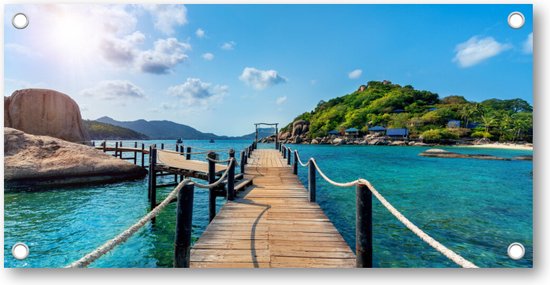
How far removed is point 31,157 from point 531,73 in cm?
1631

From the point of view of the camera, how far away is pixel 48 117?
17078mm

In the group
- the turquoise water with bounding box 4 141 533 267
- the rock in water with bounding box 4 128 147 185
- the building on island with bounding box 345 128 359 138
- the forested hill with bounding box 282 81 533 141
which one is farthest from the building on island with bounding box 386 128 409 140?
the rock in water with bounding box 4 128 147 185

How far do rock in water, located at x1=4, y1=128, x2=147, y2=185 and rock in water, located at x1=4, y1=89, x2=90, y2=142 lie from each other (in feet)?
6.16

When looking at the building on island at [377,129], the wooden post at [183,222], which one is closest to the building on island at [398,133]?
the building on island at [377,129]

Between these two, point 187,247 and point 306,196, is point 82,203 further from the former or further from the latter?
point 187,247

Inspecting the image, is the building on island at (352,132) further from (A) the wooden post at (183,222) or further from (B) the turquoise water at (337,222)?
(A) the wooden post at (183,222)

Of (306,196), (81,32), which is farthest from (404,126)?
(81,32)

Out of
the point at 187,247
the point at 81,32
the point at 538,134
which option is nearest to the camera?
the point at 187,247

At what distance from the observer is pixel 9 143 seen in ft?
31.9

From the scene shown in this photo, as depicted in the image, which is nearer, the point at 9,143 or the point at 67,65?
the point at 67,65

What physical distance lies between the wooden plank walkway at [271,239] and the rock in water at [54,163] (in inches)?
408

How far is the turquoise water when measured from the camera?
17.3 ft

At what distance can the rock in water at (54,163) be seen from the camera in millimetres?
10242

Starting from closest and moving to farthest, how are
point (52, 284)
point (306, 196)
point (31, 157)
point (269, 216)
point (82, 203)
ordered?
point (52, 284) < point (269, 216) < point (306, 196) < point (82, 203) < point (31, 157)
